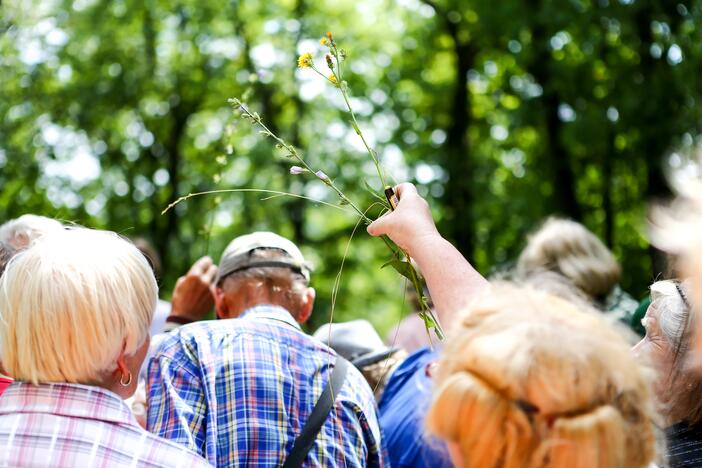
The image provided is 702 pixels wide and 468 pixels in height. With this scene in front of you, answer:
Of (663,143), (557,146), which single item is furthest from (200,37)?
(663,143)

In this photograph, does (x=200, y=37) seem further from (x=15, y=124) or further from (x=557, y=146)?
(x=557, y=146)

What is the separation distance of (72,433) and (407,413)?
192 centimetres

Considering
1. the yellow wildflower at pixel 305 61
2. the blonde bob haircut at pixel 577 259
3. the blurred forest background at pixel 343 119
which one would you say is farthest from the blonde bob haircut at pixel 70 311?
the blurred forest background at pixel 343 119

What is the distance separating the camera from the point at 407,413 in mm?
3598

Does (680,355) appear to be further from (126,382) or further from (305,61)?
(126,382)

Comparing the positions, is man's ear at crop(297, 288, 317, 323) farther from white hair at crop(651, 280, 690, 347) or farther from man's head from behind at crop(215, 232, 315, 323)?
white hair at crop(651, 280, 690, 347)

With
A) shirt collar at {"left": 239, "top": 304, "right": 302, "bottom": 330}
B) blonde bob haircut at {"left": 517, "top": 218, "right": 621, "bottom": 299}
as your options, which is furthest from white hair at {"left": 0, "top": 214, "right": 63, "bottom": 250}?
blonde bob haircut at {"left": 517, "top": 218, "right": 621, "bottom": 299}

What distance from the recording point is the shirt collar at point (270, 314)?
2959 mm

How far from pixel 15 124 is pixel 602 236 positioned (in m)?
7.85

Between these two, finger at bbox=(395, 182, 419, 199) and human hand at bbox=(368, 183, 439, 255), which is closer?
human hand at bbox=(368, 183, 439, 255)

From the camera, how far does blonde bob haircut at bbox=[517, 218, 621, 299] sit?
14.5 ft

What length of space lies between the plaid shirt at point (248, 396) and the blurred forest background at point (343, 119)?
6531 mm

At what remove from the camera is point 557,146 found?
11.4 metres

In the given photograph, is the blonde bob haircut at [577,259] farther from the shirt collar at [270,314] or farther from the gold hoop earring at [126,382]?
the gold hoop earring at [126,382]
